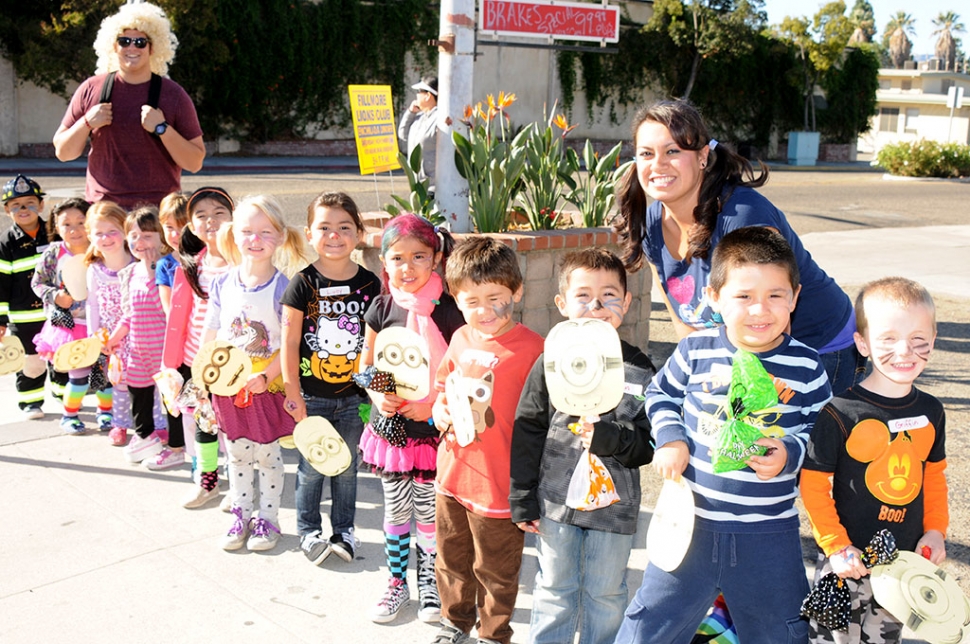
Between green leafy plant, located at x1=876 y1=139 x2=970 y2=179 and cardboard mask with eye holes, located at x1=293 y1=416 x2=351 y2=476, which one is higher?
green leafy plant, located at x1=876 y1=139 x2=970 y2=179

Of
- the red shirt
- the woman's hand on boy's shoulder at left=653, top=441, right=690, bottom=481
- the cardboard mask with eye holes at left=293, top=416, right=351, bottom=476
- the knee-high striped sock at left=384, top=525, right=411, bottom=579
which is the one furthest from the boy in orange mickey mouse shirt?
the cardboard mask with eye holes at left=293, top=416, right=351, bottom=476

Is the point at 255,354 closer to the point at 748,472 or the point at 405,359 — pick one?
the point at 405,359

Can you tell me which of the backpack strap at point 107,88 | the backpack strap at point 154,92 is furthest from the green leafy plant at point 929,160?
the backpack strap at point 107,88

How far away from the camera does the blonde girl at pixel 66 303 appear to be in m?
4.77

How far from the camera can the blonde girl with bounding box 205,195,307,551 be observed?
3.60 m

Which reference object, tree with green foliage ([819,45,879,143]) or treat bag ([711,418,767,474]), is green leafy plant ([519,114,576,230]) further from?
tree with green foliage ([819,45,879,143])

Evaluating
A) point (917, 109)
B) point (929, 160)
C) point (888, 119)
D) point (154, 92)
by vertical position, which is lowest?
point (154, 92)

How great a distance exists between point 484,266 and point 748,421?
0.95m

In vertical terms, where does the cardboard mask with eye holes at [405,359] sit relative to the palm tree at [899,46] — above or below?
below

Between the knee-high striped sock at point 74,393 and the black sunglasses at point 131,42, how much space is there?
1756 mm

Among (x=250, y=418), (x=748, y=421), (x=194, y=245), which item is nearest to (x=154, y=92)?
(x=194, y=245)

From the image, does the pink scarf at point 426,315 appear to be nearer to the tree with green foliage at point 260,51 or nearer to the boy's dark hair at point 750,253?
the boy's dark hair at point 750,253

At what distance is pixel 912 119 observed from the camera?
51.4 m

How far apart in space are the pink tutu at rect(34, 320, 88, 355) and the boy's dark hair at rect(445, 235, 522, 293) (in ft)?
9.25
